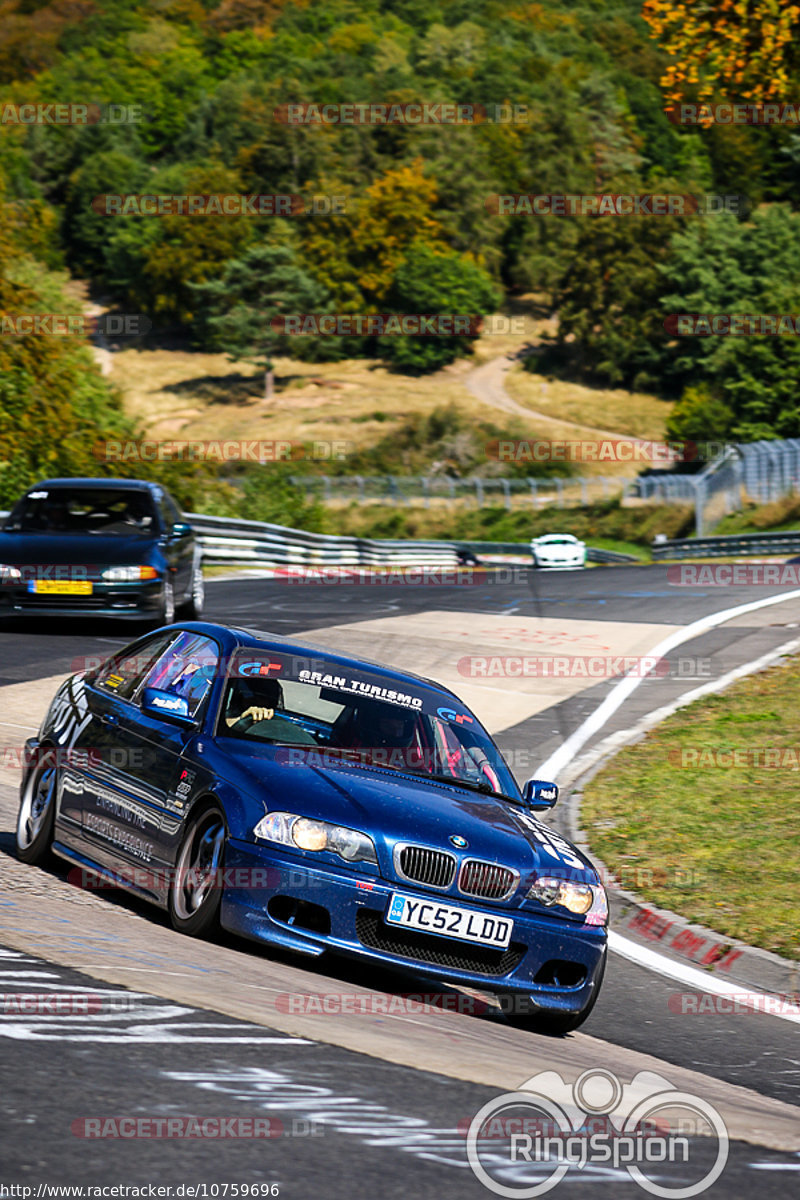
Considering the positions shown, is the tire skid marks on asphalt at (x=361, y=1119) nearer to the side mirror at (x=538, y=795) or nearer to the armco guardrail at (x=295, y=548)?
the side mirror at (x=538, y=795)

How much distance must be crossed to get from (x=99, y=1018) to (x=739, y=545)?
3900 cm

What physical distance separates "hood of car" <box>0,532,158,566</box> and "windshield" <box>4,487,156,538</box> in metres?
0.21

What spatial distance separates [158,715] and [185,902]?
42.2 inches

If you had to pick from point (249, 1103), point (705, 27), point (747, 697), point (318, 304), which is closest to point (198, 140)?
point (318, 304)

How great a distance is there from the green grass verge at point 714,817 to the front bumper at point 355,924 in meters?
2.46

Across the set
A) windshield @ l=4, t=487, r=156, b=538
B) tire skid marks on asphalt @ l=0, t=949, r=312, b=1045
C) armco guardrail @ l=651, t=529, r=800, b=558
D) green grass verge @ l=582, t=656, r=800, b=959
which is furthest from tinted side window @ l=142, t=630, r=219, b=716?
armco guardrail @ l=651, t=529, r=800, b=558

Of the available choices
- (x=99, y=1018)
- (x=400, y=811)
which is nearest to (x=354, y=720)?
(x=400, y=811)

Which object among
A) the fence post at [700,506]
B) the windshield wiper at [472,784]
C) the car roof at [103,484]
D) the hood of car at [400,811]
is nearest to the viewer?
the hood of car at [400,811]

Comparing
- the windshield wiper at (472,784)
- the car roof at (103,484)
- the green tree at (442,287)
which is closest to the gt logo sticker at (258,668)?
the windshield wiper at (472,784)

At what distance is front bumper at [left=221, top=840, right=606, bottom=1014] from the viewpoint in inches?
252

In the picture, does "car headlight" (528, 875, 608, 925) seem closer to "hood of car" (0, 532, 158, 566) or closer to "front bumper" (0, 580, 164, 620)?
"front bumper" (0, 580, 164, 620)

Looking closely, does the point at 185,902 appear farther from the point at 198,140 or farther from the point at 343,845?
the point at 198,140

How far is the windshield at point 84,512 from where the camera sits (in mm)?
17484

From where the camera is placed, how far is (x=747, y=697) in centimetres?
1673
